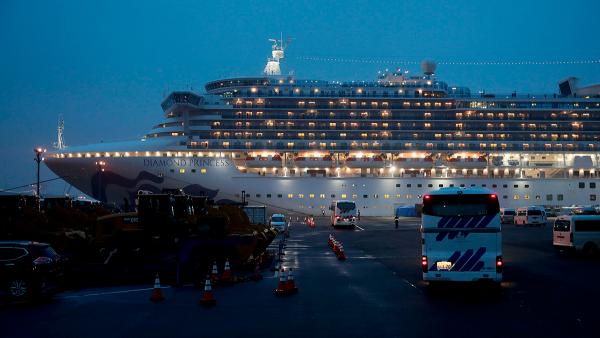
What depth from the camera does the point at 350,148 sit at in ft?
203

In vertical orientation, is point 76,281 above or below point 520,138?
below

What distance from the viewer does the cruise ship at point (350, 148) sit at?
58062 millimetres

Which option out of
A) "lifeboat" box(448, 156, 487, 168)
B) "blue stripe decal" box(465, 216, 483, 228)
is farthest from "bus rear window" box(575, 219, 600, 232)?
"lifeboat" box(448, 156, 487, 168)

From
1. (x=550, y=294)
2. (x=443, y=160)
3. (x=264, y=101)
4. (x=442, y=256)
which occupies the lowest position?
(x=550, y=294)

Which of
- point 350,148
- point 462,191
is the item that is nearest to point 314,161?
point 350,148

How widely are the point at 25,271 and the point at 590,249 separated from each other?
62.3 ft

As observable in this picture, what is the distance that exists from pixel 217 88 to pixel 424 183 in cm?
2485

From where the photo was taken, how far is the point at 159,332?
377 inches

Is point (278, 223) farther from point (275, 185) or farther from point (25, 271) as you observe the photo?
point (25, 271)

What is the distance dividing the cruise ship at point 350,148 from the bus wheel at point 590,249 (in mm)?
37523

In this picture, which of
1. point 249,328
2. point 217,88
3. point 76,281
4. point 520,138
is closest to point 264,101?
point 217,88

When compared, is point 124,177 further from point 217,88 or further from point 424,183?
point 424,183

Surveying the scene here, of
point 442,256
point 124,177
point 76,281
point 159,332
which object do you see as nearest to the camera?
point 159,332

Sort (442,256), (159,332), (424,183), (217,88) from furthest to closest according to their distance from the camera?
(217,88)
(424,183)
(442,256)
(159,332)
